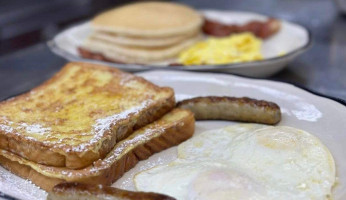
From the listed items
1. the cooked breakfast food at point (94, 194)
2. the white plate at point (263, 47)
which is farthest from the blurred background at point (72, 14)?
the cooked breakfast food at point (94, 194)

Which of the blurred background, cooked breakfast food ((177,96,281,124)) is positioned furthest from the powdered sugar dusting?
the blurred background

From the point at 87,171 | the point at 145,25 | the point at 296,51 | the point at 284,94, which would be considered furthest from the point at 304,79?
the point at 87,171

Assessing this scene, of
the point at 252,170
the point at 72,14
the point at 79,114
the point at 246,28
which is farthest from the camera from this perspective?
the point at 72,14

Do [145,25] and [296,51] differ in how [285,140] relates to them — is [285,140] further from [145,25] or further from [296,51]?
[145,25]

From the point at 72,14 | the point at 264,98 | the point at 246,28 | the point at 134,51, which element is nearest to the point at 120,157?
the point at 264,98

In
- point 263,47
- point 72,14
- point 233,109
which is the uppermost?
point 233,109

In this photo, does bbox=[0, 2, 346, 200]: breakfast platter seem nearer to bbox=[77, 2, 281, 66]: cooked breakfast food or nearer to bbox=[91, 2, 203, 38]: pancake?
bbox=[77, 2, 281, 66]: cooked breakfast food

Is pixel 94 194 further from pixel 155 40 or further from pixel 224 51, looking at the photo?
pixel 155 40

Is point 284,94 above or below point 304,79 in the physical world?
above
